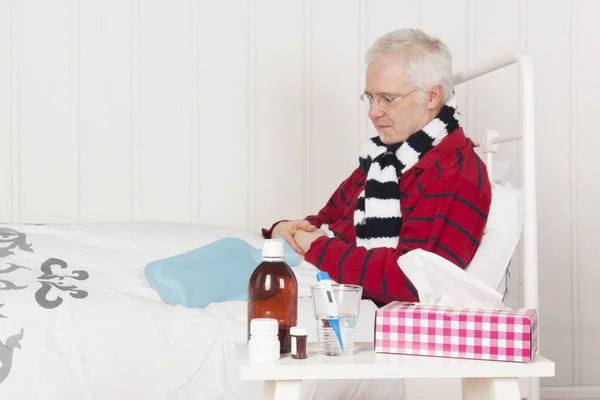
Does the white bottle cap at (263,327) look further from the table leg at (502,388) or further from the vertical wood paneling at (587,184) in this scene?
the vertical wood paneling at (587,184)

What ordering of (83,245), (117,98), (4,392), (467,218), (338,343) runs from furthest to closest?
(117,98)
(83,245)
(467,218)
(4,392)
(338,343)

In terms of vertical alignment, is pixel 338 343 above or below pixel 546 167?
below

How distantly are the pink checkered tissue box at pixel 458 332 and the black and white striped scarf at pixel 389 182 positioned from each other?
560 millimetres

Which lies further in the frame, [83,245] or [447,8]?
[447,8]

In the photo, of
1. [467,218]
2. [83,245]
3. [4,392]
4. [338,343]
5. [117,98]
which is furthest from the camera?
[117,98]

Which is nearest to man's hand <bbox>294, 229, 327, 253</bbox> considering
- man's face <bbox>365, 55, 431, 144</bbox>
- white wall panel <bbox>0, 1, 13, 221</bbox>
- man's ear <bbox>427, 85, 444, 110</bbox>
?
man's face <bbox>365, 55, 431, 144</bbox>

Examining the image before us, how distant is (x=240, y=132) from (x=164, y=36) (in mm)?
347

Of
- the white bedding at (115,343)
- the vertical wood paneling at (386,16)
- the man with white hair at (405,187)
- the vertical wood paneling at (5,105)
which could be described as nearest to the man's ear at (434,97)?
the man with white hair at (405,187)

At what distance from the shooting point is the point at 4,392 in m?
1.30

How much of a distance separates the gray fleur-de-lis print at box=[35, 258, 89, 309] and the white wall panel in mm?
821

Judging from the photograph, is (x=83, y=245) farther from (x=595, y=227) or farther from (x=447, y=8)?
(x=595, y=227)

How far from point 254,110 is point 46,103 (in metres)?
0.59

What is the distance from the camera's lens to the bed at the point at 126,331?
1.34m

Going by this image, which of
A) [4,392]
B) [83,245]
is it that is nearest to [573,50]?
[83,245]
